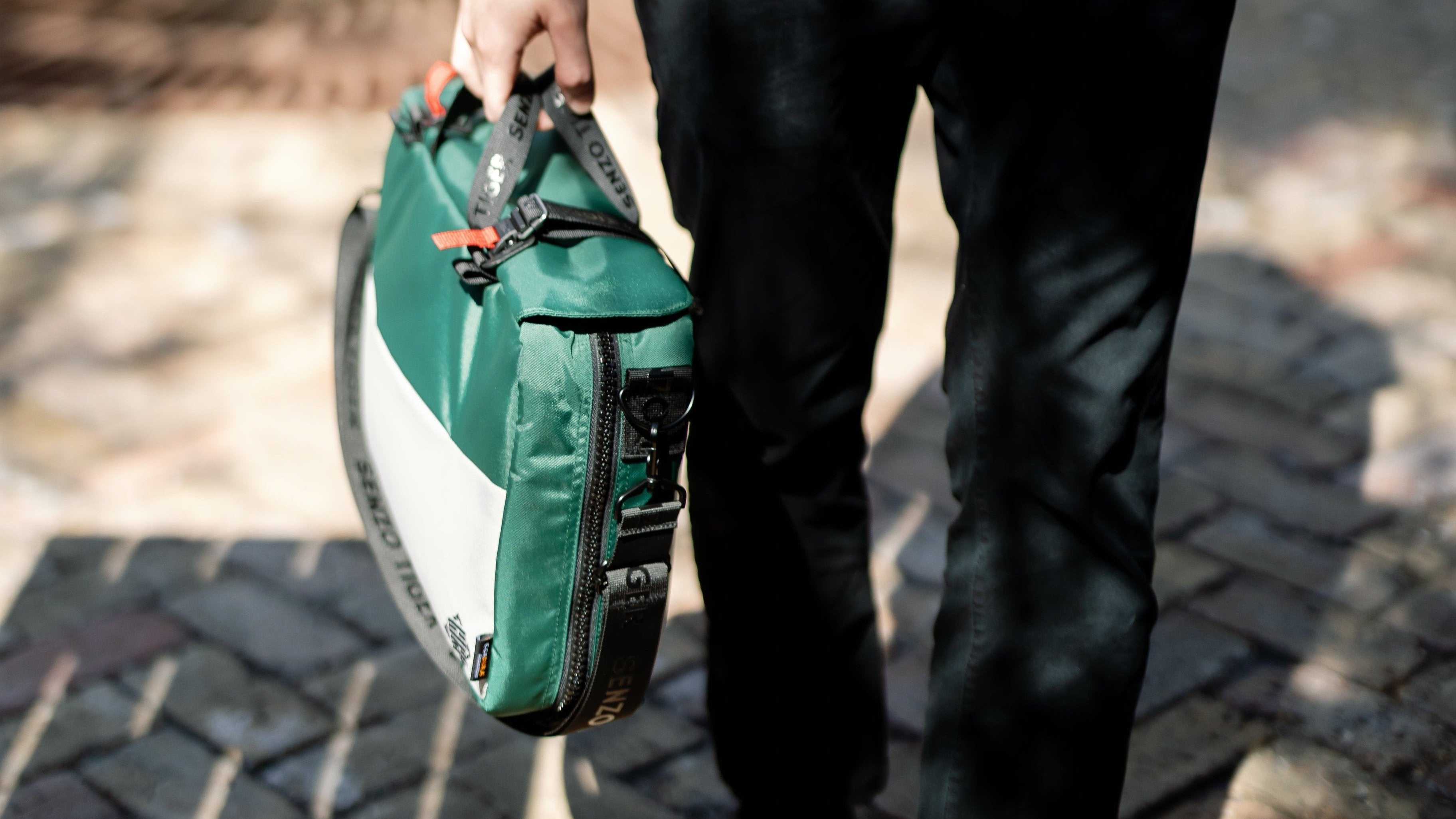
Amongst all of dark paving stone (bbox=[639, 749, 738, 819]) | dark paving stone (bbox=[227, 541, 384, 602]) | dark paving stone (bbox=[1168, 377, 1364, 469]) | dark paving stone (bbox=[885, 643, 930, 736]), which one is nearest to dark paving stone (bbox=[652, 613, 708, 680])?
dark paving stone (bbox=[639, 749, 738, 819])

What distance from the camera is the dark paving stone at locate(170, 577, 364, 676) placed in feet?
6.85

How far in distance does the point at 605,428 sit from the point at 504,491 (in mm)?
127

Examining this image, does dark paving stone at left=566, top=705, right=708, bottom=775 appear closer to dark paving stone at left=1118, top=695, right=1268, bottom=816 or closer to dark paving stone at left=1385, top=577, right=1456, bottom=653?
dark paving stone at left=1118, top=695, right=1268, bottom=816

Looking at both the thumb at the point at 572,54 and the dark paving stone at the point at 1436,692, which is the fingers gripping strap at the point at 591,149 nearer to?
the thumb at the point at 572,54

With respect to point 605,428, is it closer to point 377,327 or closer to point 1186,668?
point 377,327

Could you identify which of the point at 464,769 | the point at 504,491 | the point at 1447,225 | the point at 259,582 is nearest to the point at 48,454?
the point at 259,582

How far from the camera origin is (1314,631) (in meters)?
2.14

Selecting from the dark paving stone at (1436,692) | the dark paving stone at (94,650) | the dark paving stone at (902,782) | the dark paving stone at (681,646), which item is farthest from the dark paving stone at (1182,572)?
the dark paving stone at (94,650)

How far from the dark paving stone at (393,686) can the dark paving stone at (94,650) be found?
0.29 m

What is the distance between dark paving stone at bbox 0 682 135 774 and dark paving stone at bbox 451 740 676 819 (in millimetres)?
529

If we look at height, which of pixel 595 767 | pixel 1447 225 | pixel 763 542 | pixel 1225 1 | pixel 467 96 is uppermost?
pixel 1225 1

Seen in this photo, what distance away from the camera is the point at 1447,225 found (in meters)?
3.50

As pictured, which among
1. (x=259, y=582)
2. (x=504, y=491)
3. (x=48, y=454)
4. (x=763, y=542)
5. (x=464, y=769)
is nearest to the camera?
(x=504, y=491)

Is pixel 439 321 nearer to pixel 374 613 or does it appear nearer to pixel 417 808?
pixel 417 808
